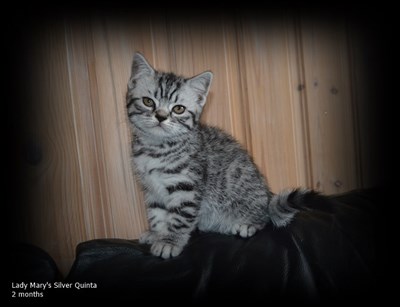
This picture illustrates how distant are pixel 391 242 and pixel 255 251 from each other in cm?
44

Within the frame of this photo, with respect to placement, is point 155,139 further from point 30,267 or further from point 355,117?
point 355,117

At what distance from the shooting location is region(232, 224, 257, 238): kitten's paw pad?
97 cm

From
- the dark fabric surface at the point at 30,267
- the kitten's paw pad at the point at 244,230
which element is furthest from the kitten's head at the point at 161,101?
the dark fabric surface at the point at 30,267

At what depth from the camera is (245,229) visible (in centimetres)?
98

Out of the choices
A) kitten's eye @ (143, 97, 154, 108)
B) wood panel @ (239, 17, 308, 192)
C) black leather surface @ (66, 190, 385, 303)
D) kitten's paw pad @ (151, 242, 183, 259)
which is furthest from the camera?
wood panel @ (239, 17, 308, 192)

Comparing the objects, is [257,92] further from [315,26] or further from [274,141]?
[315,26]

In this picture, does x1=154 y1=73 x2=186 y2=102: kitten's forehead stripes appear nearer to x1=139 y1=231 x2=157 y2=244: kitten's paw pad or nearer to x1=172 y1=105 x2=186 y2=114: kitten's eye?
x1=172 y1=105 x2=186 y2=114: kitten's eye

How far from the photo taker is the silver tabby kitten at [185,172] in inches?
37.9

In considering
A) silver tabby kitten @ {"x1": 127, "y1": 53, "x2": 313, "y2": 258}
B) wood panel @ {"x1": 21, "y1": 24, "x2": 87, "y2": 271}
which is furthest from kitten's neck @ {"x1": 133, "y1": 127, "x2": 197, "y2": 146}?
wood panel @ {"x1": 21, "y1": 24, "x2": 87, "y2": 271}

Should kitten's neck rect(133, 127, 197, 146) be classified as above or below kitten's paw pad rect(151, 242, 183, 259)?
above

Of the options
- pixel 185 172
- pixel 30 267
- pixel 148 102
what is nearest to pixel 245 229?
pixel 185 172

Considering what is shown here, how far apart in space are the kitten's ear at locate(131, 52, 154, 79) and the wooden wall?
0.10 meters

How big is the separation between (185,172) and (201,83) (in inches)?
12.1

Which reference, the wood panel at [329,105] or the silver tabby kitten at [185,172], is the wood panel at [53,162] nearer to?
the silver tabby kitten at [185,172]
